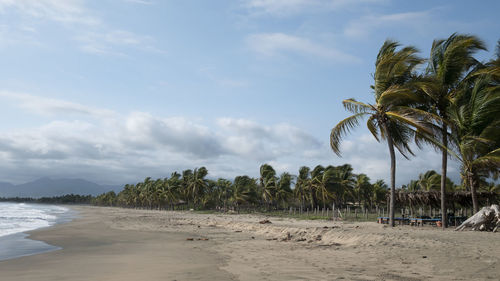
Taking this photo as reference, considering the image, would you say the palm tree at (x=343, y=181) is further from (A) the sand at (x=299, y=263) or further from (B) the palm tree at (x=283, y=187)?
(A) the sand at (x=299, y=263)

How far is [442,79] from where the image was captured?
17094 mm

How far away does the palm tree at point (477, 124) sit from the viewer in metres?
15.3

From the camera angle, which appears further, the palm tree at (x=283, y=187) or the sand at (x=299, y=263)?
the palm tree at (x=283, y=187)

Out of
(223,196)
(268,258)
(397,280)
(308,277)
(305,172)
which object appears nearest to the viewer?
(397,280)

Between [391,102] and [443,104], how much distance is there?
3137mm

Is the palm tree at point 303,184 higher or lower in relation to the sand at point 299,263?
higher

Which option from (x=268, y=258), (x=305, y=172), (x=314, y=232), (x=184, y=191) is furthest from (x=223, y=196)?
(x=268, y=258)

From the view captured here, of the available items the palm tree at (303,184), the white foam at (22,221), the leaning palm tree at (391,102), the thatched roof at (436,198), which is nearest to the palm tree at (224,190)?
the palm tree at (303,184)

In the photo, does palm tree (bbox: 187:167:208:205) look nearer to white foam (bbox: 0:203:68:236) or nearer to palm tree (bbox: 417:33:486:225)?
white foam (bbox: 0:203:68:236)

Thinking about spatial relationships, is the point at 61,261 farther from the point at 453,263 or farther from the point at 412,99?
the point at 412,99

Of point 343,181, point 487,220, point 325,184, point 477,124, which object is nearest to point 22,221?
point 325,184

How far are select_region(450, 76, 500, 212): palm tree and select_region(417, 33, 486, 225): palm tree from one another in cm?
60

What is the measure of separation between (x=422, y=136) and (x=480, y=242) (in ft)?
23.4

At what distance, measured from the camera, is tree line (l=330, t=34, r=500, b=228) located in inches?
617
